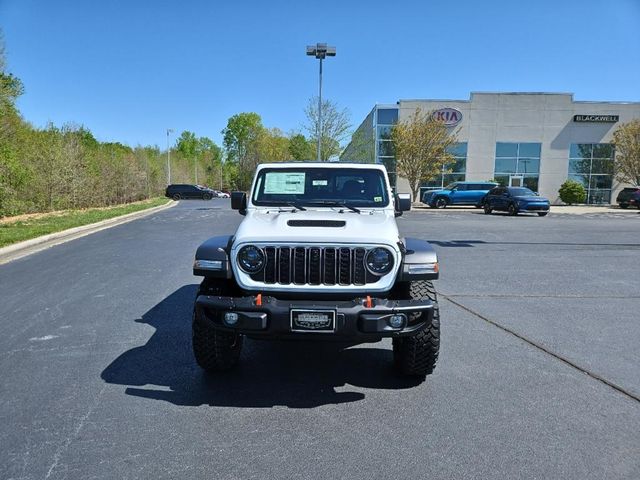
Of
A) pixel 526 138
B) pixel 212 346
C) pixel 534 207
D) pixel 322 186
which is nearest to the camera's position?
pixel 212 346

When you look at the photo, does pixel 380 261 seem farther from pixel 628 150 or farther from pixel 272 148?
pixel 272 148

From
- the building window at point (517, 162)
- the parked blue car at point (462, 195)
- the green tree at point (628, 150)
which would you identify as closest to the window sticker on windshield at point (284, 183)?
the parked blue car at point (462, 195)

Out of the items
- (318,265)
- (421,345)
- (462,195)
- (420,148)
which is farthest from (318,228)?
(420,148)

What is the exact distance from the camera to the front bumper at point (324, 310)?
338 centimetres

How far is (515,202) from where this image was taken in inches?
974

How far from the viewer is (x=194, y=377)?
4043 millimetres

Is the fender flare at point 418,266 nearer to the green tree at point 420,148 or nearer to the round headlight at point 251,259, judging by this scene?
the round headlight at point 251,259

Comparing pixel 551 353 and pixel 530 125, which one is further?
pixel 530 125

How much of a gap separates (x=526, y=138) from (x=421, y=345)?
1558 inches

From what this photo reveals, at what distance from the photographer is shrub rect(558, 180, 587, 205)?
36.4 m

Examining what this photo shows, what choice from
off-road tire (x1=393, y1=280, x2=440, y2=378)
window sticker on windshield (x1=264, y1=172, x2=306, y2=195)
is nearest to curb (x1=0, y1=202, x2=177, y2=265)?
window sticker on windshield (x1=264, y1=172, x2=306, y2=195)

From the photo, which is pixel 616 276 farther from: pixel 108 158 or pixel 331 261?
pixel 108 158

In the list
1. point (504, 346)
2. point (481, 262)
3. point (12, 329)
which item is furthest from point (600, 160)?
point (12, 329)

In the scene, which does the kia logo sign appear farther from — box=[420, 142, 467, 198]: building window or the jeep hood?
the jeep hood
